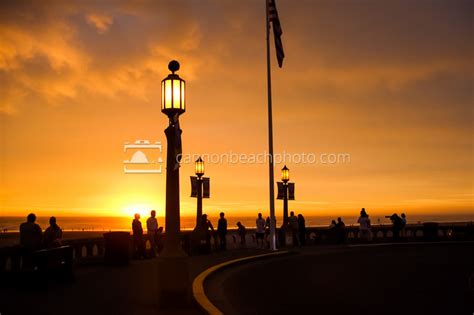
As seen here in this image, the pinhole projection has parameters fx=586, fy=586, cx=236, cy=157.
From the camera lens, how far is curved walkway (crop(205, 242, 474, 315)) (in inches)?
483

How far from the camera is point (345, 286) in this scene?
15898 mm

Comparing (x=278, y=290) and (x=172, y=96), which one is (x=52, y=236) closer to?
(x=278, y=290)

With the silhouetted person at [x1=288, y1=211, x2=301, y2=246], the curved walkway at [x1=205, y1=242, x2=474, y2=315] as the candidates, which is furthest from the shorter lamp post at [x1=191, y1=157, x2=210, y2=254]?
the silhouetted person at [x1=288, y1=211, x2=301, y2=246]

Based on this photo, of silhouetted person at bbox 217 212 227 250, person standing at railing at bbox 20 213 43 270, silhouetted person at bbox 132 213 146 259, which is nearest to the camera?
person standing at railing at bbox 20 213 43 270

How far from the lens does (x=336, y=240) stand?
3825cm

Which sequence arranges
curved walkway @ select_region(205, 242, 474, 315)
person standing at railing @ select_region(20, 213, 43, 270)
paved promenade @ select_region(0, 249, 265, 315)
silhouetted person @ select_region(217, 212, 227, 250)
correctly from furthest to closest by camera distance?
silhouetted person @ select_region(217, 212, 227, 250) < person standing at railing @ select_region(20, 213, 43, 270) < curved walkway @ select_region(205, 242, 474, 315) < paved promenade @ select_region(0, 249, 265, 315)

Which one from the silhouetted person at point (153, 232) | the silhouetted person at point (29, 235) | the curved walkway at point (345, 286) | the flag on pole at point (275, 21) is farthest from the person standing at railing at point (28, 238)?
the flag on pole at point (275, 21)

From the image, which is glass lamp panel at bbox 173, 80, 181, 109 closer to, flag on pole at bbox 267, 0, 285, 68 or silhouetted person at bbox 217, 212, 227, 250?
flag on pole at bbox 267, 0, 285, 68

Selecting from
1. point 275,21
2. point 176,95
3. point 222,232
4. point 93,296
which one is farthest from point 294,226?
point 176,95

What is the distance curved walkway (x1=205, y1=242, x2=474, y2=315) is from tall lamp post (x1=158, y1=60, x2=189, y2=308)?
3.56 ft

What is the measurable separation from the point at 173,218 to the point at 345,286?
21.3 ft

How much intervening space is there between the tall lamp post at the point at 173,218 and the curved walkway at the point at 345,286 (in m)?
1.08

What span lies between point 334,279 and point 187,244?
10.9 meters

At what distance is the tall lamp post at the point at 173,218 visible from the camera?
11.2 metres
